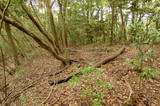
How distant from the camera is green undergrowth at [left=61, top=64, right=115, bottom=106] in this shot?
3.54m

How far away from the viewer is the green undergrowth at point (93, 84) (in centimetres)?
354

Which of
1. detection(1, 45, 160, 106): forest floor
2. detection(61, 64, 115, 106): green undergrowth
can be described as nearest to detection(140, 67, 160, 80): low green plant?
detection(1, 45, 160, 106): forest floor

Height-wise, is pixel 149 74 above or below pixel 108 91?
above

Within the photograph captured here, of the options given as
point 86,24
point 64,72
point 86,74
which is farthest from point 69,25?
point 86,74

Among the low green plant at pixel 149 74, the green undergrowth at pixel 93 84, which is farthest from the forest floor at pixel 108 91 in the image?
the low green plant at pixel 149 74

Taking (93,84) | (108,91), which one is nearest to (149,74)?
(108,91)

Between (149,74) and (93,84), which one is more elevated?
(149,74)

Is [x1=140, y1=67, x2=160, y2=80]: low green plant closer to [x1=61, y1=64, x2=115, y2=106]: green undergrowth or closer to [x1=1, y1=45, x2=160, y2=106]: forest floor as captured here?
[x1=1, y1=45, x2=160, y2=106]: forest floor

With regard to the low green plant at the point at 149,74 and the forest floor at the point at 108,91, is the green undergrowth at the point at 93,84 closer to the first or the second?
the forest floor at the point at 108,91

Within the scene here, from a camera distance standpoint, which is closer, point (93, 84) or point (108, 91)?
point (108, 91)

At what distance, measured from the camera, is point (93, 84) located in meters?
4.14

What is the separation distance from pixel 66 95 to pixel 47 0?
5.10 meters

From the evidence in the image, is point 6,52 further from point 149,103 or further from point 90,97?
point 149,103

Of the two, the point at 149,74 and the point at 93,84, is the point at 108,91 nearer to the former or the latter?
the point at 93,84
